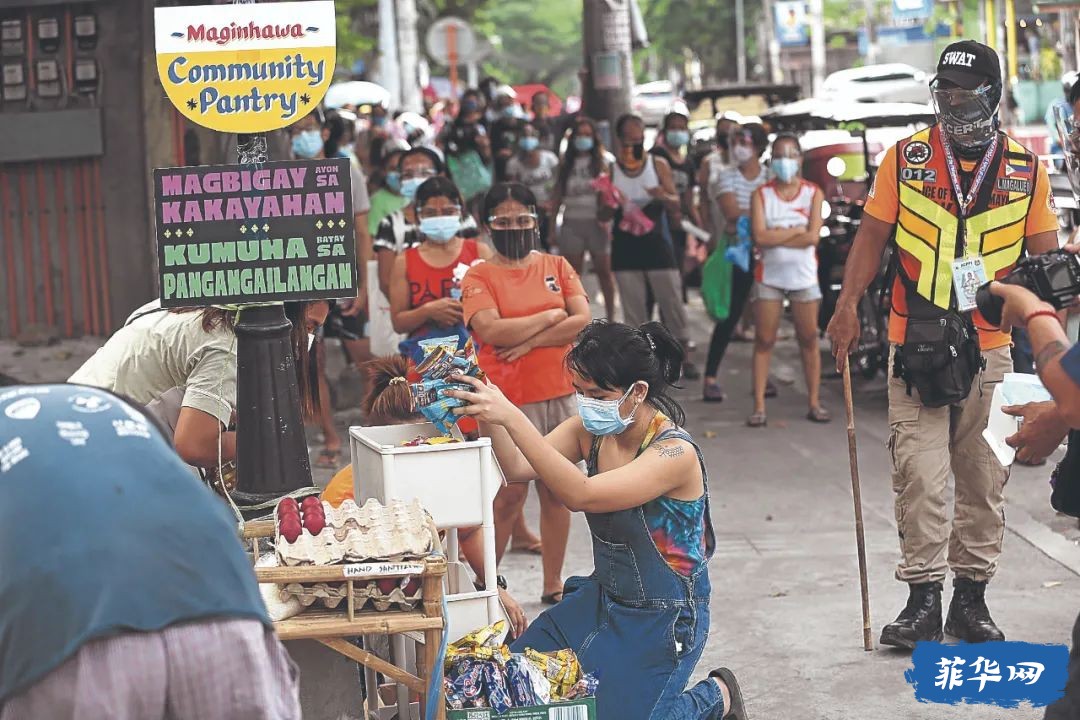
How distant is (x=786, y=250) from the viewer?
35.6 ft

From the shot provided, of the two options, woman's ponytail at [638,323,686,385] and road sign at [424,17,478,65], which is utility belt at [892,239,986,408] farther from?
road sign at [424,17,478,65]

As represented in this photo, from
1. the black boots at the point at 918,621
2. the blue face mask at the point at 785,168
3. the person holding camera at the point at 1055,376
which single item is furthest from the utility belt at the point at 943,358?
the blue face mask at the point at 785,168

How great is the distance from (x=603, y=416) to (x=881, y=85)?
94.1 ft

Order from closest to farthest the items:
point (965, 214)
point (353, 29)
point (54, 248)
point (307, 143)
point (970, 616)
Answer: point (965, 214) < point (970, 616) < point (307, 143) < point (54, 248) < point (353, 29)

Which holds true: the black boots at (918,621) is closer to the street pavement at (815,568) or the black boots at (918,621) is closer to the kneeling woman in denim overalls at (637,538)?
the street pavement at (815,568)

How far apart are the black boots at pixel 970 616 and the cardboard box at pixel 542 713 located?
2.16 m

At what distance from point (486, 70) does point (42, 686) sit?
72.6 m

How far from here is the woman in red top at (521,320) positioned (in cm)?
733

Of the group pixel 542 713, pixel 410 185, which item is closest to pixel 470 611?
pixel 542 713

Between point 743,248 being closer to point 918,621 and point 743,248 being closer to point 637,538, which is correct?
point 918,621

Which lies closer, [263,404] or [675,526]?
[675,526]

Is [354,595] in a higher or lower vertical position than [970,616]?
higher

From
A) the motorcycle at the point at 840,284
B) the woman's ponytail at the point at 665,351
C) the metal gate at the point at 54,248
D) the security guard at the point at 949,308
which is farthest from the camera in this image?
the metal gate at the point at 54,248

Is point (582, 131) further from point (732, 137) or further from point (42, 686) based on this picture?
point (42, 686)
